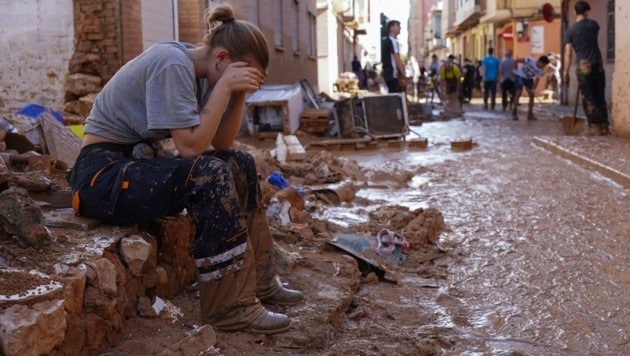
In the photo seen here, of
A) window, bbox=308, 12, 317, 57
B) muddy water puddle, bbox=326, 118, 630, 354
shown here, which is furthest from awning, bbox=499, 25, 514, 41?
muddy water puddle, bbox=326, 118, 630, 354

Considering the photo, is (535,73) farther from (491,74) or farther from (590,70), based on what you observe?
(590,70)

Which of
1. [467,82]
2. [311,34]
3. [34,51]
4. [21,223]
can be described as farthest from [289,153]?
[467,82]

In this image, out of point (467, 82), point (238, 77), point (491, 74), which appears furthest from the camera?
point (467, 82)

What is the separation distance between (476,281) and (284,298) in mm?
1469

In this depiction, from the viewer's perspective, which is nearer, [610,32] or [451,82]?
[610,32]

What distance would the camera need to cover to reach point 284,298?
3447mm

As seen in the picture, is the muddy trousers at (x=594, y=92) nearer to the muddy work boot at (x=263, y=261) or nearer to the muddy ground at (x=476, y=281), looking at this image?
the muddy ground at (x=476, y=281)

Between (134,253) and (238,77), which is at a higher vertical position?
(238,77)

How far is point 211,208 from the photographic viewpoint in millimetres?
2865

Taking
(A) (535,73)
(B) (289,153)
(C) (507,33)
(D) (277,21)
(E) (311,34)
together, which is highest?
(C) (507,33)

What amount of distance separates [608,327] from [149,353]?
2.10 meters

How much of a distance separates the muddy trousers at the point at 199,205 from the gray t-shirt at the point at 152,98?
111mm

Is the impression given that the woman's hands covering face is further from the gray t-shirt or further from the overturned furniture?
the overturned furniture

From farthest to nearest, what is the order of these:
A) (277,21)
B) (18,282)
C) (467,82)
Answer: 1. (467,82)
2. (277,21)
3. (18,282)
